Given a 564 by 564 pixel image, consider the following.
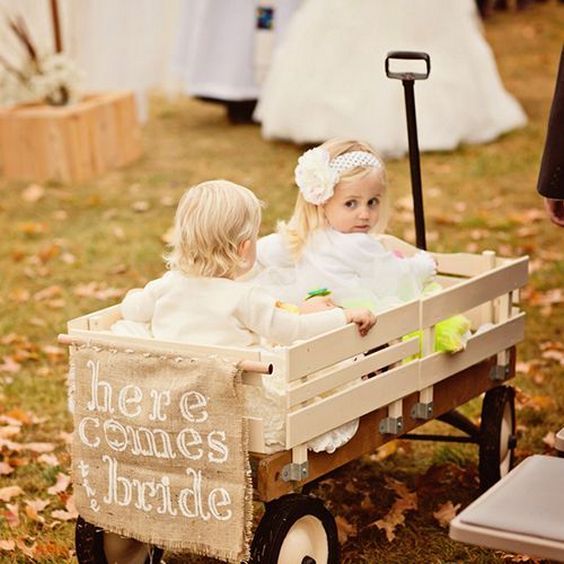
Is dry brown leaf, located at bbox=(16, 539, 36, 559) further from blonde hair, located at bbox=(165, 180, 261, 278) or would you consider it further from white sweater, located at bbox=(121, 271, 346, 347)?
blonde hair, located at bbox=(165, 180, 261, 278)

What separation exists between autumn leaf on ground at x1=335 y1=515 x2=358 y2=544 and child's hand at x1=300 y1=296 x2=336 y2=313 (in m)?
0.74

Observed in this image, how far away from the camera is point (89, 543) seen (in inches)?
135

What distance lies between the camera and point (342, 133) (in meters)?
9.29

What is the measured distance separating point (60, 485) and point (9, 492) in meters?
0.17

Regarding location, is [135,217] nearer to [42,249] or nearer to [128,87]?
[42,249]

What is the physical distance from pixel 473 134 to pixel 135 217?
3044 mm

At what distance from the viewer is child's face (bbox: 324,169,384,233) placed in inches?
153

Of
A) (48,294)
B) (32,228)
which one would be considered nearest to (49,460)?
(48,294)

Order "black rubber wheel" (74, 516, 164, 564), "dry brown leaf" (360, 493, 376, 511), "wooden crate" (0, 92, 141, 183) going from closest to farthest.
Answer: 1. "black rubber wheel" (74, 516, 164, 564)
2. "dry brown leaf" (360, 493, 376, 511)
3. "wooden crate" (0, 92, 141, 183)

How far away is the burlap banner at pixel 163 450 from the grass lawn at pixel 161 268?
0.55 metres

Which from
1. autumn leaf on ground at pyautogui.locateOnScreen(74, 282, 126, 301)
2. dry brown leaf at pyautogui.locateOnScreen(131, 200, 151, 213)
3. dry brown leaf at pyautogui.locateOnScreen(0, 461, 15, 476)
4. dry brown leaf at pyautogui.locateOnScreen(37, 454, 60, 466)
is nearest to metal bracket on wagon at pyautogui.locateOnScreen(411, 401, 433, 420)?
dry brown leaf at pyautogui.locateOnScreen(37, 454, 60, 466)

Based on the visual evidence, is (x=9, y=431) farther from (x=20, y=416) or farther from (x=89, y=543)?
(x=89, y=543)

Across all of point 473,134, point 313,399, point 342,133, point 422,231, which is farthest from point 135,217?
point 313,399

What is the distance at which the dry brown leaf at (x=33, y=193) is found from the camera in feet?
28.1
